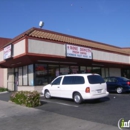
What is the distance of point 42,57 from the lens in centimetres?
1542

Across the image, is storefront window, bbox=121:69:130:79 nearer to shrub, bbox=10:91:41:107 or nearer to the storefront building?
the storefront building

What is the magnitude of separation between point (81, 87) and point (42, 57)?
18.3ft

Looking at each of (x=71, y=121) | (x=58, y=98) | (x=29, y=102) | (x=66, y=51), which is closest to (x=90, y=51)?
(x=66, y=51)

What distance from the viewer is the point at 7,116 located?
8594 mm

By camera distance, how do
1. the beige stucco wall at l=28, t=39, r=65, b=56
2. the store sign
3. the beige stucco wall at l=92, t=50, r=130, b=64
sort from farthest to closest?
the beige stucco wall at l=92, t=50, r=130, b=64
the store sign
the beige stucco wall at l=28, t=39, r=65, b=56

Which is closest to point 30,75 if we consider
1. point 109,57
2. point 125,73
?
point 109,57

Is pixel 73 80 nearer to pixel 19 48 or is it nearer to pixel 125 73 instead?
pixel 19 48

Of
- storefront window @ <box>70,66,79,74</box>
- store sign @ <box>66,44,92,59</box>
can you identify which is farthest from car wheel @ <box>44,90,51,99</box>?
storefront window @ <box>70,66,79,74</box>

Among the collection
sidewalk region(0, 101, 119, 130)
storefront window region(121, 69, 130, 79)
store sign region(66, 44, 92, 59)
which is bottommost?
sidewalk region(0, 101, 119, 130)

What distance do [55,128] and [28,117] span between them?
7.14ft

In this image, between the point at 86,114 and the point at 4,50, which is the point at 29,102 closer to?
the point at 86,114

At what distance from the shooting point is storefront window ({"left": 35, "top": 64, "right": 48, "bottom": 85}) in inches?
693

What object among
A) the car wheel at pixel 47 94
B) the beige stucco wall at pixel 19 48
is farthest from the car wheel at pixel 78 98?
the beige stucco wall at pixel 19 48

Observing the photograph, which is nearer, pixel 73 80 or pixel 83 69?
pixel 73 80
